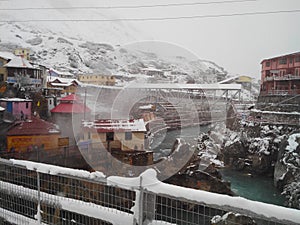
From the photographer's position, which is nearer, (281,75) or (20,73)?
(20,73)

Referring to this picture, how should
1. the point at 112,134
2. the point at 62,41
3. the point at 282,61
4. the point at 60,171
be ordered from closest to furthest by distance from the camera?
the point at 60,171
the point at 112,134
the point at 282,61
the point at 62,41

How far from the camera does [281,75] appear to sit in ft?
21.8

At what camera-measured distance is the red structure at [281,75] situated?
6318mm

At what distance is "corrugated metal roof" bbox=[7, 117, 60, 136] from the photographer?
3213mm

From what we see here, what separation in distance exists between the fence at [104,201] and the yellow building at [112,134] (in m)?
2.47

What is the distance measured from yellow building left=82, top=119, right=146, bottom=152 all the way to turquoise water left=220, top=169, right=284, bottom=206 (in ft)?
7.39

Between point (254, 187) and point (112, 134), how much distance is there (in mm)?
3257

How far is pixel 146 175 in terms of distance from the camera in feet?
1.71

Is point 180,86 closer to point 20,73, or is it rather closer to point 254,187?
point 254,187

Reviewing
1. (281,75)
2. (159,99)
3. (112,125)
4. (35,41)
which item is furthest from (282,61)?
(35,41)

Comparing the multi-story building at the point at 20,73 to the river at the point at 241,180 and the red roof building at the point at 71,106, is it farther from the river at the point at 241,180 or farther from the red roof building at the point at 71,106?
the river at the point at 241,180

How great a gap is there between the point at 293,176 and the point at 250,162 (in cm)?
132

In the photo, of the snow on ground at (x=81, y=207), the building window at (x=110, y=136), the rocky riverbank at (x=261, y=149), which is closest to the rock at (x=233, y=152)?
the rocky riverbank at (x=261, y=149)

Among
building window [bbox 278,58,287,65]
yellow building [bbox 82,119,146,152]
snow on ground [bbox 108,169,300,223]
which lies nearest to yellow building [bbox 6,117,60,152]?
yellow building [bbox 82,119,146,152]
